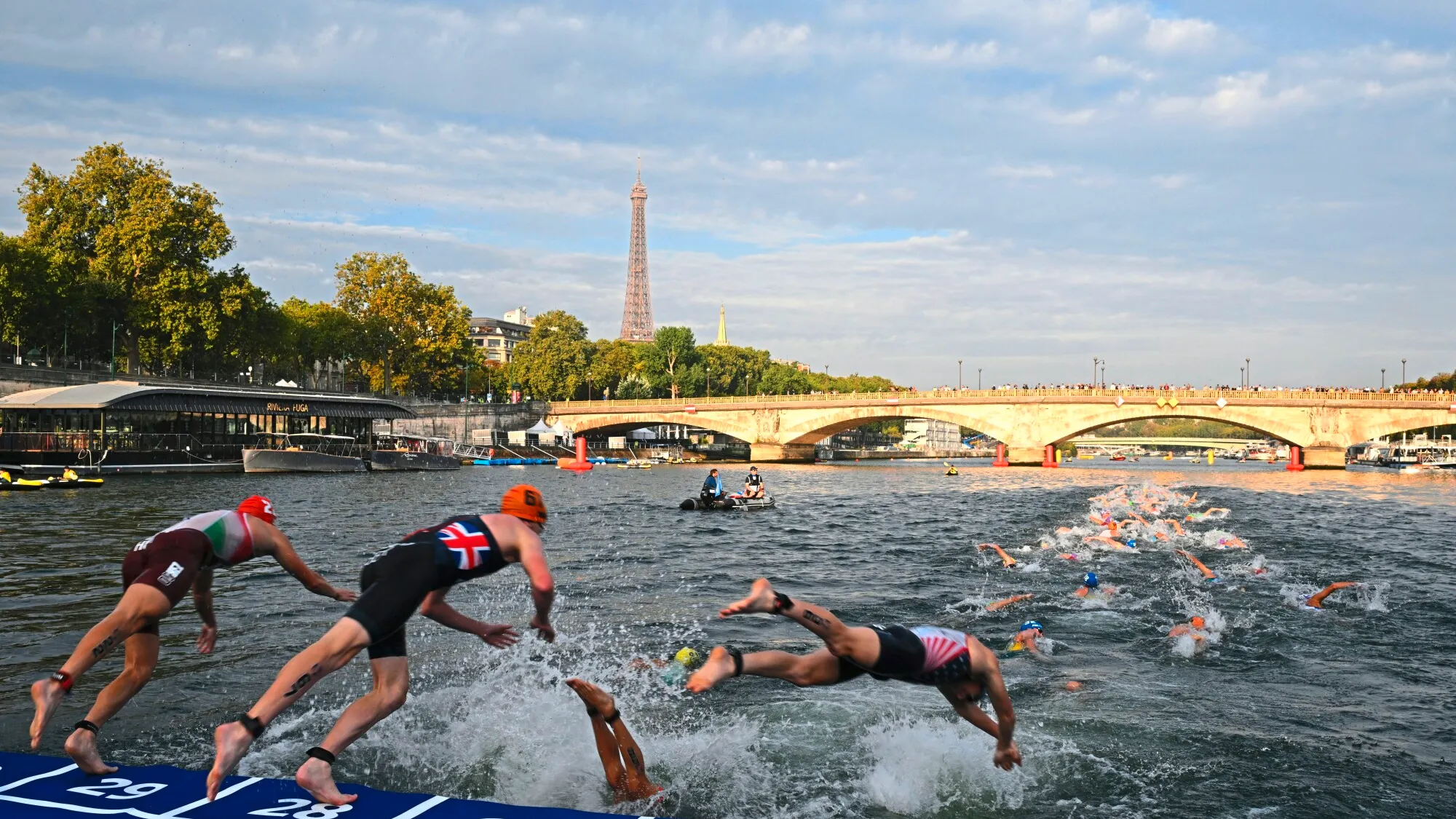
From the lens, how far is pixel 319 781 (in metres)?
6.69

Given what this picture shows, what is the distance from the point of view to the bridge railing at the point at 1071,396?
77.9m

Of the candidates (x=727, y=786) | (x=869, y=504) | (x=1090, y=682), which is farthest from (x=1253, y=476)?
(x=727, y=786)

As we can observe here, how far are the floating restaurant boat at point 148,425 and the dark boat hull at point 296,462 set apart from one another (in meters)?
0.36

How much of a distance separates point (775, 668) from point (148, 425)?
63042mm

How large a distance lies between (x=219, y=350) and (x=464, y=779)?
80297mm

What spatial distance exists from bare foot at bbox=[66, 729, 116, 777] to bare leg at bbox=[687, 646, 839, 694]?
4.35 m

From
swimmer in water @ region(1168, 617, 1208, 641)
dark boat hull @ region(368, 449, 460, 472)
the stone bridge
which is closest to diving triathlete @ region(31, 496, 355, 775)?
swimmer in water @ region(1168, 617, 1208, 641)

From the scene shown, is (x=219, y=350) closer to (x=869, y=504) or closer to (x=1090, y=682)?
(x=869, y=504)

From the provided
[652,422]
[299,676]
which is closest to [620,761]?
[299,676]

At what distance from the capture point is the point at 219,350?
261 feet

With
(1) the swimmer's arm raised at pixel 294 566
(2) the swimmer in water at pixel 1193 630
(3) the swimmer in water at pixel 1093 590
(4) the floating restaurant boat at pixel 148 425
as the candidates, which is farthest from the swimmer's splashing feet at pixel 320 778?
(4) the floating restaurant boat at pixel 148 425

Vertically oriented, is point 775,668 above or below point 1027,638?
above

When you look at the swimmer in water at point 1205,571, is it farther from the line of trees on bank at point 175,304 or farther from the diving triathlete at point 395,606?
the line of trees on bank at point 175,304

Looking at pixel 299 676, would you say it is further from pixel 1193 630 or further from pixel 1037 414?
pixel 1037 414
